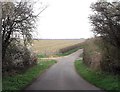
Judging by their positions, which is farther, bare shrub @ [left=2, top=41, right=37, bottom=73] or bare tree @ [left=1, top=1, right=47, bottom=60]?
bare shrub @ [left=2, top=41, right=37, bottom=73]

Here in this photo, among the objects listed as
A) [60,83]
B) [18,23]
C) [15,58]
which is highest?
[18,23]

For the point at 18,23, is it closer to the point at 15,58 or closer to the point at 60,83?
the point at 60,83

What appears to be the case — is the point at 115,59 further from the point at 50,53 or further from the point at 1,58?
the point at 50,53

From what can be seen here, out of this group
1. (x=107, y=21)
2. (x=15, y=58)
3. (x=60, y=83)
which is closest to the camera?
(x=60, y=83)

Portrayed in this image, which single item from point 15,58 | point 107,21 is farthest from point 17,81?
point 107,21

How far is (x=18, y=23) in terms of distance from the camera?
26953mm

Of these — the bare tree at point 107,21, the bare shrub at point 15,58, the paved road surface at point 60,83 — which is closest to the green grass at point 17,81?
the paved road surface at point 60,83

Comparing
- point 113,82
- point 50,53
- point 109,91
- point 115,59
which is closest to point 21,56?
point 115,59

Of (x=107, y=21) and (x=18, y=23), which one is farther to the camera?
(x=107, y=21)

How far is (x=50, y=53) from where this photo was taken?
82938 millimetres

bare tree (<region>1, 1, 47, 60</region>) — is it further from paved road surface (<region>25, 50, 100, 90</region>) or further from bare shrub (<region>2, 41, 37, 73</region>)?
paved road surface (<region>25, 50, 100, 90</region>)

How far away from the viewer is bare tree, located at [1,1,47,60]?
86.0ft

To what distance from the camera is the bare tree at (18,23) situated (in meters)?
26.2

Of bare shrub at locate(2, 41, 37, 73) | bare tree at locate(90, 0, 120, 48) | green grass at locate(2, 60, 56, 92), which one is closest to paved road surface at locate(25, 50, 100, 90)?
green grass at locate(2, 60, 56, 92)
